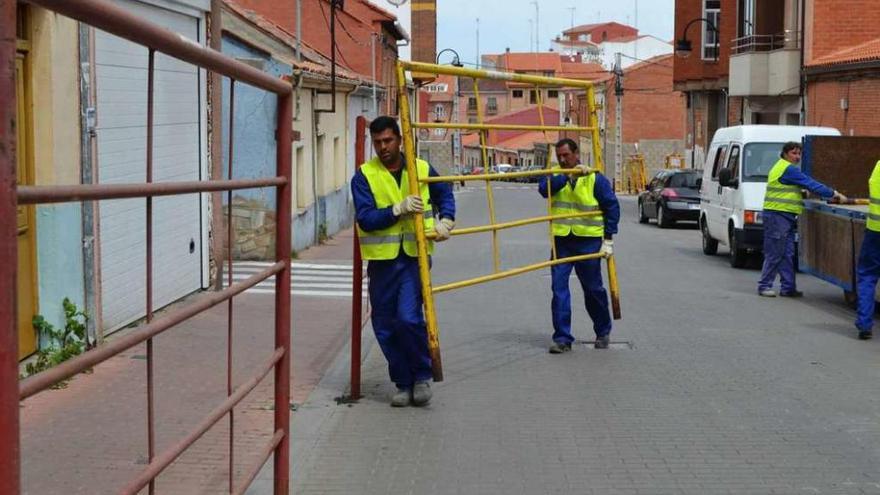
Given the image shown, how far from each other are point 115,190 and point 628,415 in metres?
5.64

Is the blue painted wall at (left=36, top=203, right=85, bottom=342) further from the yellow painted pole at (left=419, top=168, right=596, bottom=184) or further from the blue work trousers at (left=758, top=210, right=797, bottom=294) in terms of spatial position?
the blue work trousers at (left=758, top=210, right=797, bottom=294)

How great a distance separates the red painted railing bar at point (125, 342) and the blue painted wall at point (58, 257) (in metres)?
0.36

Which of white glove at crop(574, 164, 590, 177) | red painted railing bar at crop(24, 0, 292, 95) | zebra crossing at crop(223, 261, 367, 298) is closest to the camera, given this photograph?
red painted railing bar at crop(24, 0, 292, 95)

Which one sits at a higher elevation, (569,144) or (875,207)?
(569,144)

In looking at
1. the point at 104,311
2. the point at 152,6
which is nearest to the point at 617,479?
the point at 104,311

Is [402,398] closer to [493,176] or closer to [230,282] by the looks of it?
[493,176]

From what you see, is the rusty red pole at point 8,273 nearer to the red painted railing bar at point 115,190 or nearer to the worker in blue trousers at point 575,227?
the red painted railing bar at point 115,190

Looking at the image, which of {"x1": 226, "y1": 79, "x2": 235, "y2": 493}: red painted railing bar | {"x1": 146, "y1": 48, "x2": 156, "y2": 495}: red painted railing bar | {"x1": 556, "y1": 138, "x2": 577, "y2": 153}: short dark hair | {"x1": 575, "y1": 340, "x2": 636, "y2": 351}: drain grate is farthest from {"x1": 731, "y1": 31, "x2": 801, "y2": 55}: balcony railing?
{"x1": 146, "y1": 48, "x2": 156, "y2": 495}: red painted railing bar

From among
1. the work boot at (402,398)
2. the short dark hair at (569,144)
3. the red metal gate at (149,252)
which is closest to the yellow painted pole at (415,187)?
the work boot at (402,398)

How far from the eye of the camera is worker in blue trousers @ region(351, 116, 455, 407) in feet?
26.5

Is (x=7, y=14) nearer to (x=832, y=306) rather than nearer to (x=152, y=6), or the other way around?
(x=152, y=6)

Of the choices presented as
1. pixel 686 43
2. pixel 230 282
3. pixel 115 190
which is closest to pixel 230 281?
pixel 230 282

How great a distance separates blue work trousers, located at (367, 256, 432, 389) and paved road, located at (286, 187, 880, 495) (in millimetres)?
292

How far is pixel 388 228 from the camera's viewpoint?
26.6 ft
